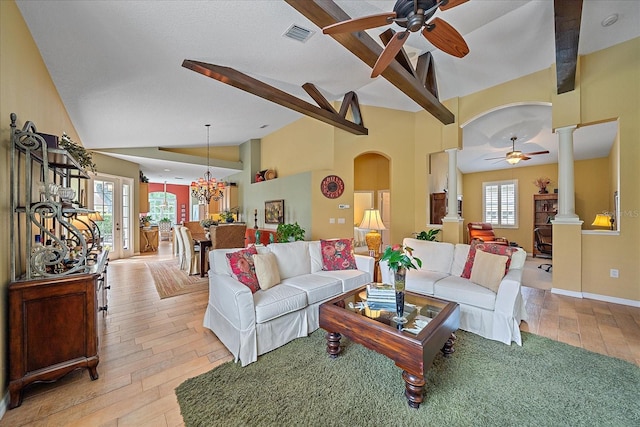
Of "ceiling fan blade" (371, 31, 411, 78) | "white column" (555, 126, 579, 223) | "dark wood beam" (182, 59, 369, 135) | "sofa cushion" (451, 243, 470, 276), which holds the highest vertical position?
"dark wood beam" (182, 59, 369, 135)

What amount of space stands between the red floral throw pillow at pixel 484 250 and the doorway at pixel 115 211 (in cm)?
768

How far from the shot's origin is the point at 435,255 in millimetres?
3480

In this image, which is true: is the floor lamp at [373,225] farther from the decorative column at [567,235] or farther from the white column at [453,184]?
the decorative column at [567,235]

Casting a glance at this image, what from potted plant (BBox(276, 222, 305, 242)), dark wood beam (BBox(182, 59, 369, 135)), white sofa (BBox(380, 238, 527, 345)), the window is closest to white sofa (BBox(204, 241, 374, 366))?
white sofa (BBox(380, 238, 527, 345))

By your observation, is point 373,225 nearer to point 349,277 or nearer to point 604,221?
point 349,277

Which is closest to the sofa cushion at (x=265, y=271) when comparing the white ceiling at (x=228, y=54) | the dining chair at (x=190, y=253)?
the white ceiling at (x=228, y=54)

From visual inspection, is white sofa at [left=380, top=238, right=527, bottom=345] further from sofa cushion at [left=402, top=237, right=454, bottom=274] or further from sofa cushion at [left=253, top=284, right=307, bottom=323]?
sofa cushion at [left=253, top=284, right=307, bottom=323]

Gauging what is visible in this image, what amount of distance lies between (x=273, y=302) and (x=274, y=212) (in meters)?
4.60

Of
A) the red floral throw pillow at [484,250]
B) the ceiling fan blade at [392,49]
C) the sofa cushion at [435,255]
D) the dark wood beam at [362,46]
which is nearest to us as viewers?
the ceiling fan blade at [392,49]

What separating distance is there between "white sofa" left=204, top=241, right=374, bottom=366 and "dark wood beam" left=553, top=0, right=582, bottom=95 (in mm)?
3288

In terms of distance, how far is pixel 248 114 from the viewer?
17.9 feet

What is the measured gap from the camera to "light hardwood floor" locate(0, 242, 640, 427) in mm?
1669

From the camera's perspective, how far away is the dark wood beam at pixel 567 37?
239 cm

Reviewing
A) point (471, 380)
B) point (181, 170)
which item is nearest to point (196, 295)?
point (471, 380)
